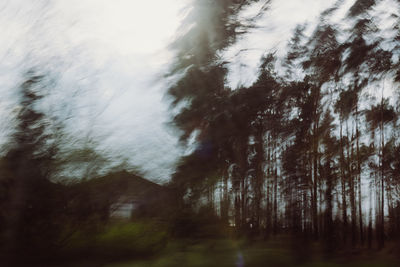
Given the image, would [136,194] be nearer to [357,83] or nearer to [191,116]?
[191,116]

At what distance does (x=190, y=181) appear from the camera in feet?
19.8

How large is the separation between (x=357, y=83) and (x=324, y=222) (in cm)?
432

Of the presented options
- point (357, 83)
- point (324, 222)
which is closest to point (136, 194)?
point (324, 222)

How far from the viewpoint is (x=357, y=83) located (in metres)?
9.63

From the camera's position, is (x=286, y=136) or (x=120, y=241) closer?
(x=120, y=241)

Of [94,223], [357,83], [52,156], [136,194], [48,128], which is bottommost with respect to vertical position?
[94,223]

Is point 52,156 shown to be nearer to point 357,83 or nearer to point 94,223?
point 94,223

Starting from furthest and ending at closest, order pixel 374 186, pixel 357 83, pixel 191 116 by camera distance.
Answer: pixel 374 186
pixel 357 83
pixel 191 116

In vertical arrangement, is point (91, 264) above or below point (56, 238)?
below

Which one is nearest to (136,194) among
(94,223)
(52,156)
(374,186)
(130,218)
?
(130,218)

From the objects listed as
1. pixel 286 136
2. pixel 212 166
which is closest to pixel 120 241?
pixel 212 166

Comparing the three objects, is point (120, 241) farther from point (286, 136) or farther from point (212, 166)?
point (286, 136)

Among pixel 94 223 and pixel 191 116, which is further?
pixel 191 116

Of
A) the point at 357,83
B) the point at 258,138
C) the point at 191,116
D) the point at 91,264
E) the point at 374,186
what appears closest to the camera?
the point at 91,264
